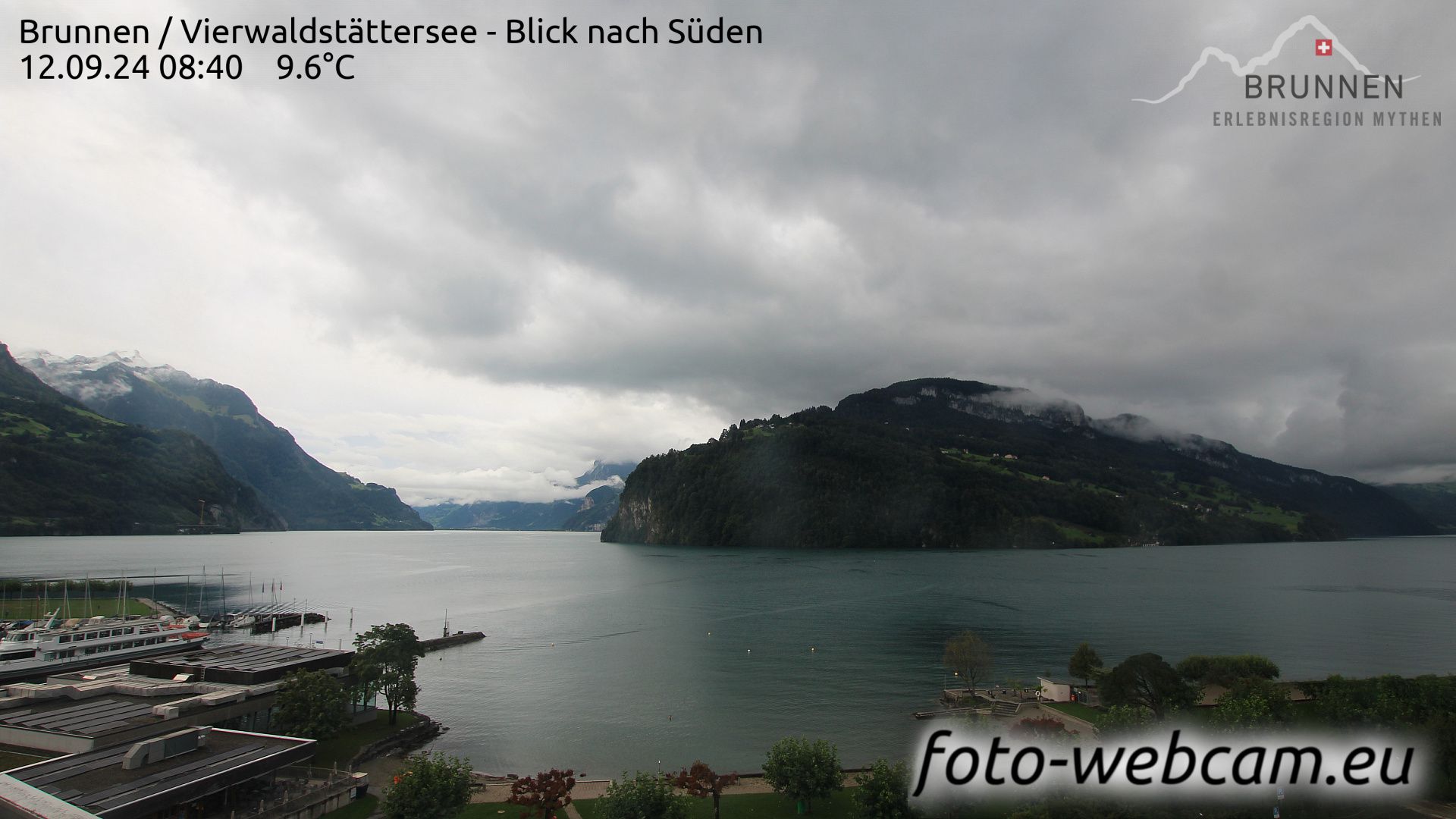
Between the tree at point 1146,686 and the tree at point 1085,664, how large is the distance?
8.55 meters

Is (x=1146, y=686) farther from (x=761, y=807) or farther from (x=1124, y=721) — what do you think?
(x=761, y=807)

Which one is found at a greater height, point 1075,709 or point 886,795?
point 886,795

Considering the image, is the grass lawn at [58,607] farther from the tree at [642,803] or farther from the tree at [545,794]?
the tree at [642,803]

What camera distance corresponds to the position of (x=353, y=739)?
1704 inches

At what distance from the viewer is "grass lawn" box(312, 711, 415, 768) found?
1526 inches

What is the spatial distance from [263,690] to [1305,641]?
352 ft

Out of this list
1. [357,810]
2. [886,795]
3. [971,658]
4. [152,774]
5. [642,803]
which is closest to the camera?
[152,774]

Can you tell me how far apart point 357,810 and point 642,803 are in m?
14.6

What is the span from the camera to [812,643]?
81.3 meters

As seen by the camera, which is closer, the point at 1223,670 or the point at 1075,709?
the point at 1223,670

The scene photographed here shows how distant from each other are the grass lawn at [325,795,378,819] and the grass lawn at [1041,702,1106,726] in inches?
1757

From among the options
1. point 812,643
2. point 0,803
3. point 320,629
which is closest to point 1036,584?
point 812,643

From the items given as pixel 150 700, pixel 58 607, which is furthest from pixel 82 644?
pixel 58 607

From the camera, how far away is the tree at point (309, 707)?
127 feet
